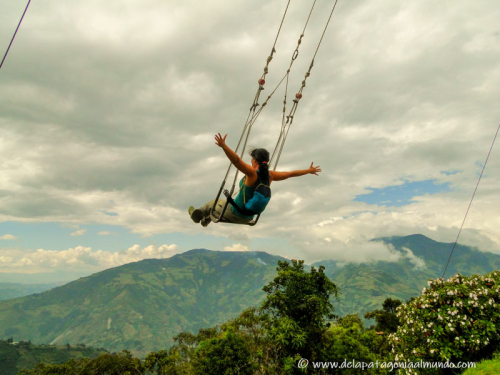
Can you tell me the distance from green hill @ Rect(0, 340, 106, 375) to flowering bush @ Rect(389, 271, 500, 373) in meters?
167

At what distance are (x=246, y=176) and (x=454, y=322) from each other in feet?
33.3

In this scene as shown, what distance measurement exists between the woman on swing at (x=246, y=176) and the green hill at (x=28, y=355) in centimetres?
16794

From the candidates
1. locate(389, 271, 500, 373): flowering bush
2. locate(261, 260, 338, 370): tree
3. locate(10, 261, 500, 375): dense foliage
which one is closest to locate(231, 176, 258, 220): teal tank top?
locate(10, 261, 500, 375): dense foliage

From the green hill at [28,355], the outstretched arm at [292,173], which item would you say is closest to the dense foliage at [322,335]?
the outstretched arm at [292,173]

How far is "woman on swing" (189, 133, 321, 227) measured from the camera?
500 cm

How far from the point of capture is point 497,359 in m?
8.50

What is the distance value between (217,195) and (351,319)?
120 feet

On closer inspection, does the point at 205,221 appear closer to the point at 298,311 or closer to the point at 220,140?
the point at 220,140

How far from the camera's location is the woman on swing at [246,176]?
5.00m

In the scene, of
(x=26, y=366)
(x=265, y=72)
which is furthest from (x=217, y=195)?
(x=26, y=366)

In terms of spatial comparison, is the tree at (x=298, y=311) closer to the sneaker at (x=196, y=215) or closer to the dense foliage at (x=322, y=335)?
the dense foliage at (x=322, y=335)

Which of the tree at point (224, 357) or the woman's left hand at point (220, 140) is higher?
the woman's left hand at point (220, 140)

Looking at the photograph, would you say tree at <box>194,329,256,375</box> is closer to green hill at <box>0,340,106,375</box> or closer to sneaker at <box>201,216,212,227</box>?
sneaker at <box>201,216,212,227</box>

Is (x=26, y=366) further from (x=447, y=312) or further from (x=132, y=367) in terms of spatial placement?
(x=447, y=312)
